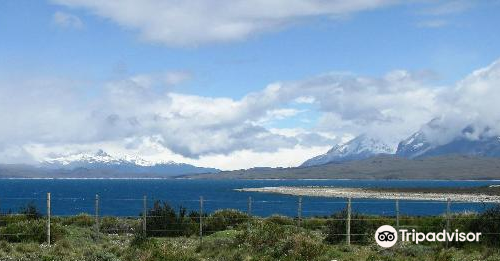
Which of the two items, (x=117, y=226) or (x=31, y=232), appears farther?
(x=117, y=226)

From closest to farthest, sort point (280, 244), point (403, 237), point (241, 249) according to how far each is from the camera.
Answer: point (280, 244) < point (241, 249) < point (403, 237)

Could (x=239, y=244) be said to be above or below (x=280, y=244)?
below

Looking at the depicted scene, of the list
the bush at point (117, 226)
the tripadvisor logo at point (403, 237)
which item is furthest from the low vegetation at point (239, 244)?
the bush at point (117, 226)

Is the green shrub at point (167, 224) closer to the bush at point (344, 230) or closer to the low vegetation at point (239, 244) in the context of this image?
the low vegetation at point (239, 244)

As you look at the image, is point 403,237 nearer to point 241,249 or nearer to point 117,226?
point 241,249

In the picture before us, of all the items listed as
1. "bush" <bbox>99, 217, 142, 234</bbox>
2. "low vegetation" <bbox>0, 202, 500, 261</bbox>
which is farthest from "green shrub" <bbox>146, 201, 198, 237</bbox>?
"bush" <bbox>99, 217, 142, 234</bbox>

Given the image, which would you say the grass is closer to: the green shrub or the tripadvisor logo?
the tripadvisor logo

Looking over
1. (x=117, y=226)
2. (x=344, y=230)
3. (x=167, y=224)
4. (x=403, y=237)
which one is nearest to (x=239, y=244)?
(x=344, y=230)

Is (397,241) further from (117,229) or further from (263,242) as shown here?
(117,229)

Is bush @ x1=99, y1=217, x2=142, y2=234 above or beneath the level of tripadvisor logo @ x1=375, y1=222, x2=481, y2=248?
beneath

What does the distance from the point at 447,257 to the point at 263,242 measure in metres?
7.23

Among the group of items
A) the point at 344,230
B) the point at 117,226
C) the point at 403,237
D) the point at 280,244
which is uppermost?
the point at 280,244

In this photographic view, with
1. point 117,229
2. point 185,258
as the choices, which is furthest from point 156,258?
point 117,229

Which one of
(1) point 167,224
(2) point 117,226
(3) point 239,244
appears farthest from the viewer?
(2) point 117,226
